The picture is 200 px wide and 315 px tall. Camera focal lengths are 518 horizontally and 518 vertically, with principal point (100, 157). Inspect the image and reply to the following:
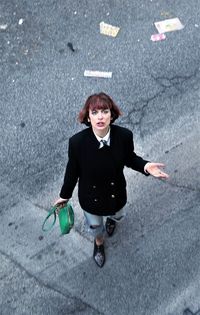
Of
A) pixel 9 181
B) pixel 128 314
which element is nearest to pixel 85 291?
pixel 128 314

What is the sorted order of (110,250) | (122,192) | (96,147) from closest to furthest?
(96,147) → (122,192) → (110,250)

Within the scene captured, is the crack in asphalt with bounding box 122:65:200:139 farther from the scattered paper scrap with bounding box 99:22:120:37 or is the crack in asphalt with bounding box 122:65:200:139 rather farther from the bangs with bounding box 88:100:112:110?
the bangs with bounding box 88:100:112:110

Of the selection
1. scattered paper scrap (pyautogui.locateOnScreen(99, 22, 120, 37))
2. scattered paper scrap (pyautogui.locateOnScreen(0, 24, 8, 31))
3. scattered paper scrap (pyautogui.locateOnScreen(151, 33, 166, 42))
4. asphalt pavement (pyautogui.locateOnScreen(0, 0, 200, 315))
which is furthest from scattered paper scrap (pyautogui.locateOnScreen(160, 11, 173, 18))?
scattered paper scrap (pyautogui.locateOnScreen(0, 24, 8, 31))

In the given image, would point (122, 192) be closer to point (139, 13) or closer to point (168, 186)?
point (168, 186)

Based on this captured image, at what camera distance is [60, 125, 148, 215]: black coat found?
3.95m

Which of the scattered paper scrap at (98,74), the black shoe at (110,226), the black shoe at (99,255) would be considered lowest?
the black shoe at (99,255)

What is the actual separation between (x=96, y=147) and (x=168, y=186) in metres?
1.75

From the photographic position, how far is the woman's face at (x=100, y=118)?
3.76 metres

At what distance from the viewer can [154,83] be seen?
627 centimetres

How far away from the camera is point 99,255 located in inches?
196

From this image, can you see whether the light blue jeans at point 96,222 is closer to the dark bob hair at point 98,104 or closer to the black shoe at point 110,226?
the black shoe at point 110,226

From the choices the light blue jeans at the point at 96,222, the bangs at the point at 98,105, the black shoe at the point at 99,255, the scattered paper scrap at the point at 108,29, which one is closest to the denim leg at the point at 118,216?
the light blue jeans at the point at 96,222

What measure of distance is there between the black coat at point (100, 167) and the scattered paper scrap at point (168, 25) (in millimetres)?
3122

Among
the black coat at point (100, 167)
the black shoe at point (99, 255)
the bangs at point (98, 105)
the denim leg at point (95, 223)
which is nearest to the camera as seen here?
the bangs at point (98, 105)
